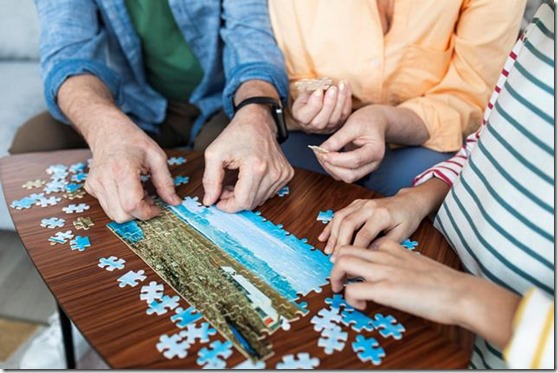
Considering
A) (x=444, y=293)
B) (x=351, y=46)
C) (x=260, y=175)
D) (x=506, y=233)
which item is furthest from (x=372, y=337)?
(x=351, y=46)

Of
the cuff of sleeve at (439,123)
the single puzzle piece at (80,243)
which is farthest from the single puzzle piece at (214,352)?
the cuff of sleeve at (439,123)

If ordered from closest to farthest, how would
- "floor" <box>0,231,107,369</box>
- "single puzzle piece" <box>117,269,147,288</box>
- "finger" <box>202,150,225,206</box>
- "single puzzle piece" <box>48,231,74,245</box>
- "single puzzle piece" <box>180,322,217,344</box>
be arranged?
1. "single puzzle piece" <box>180,322,217,344</box>
2. "single puzzle piece" <box>117,269,147,288</box>
3. "single puzzle piece" <box>48,231,74,245</box>
4. "finger" <box>202,150,225,206</box>
5. "floor" <box>0,231,107,369</box>

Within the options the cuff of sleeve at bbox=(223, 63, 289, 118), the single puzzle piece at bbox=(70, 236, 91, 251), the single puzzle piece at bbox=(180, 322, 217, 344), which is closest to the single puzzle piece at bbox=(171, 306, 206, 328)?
the single puzzle piece at bbox=(180, 322, 217, 344)

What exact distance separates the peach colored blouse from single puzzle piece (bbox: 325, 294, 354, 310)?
64cm

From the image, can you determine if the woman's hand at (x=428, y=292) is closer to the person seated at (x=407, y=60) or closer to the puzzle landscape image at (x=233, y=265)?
the puzzle landscape image at (x=233, y=265)

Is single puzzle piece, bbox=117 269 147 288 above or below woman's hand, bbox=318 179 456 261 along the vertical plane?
below

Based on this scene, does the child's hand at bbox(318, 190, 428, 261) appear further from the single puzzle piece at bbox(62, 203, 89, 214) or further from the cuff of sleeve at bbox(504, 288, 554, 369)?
the single puzzle piece at bbox(62, 203, 89, 214)

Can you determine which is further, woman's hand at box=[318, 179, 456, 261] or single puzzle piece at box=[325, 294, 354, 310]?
woman's hand at box=[318, 179, 456, 261]

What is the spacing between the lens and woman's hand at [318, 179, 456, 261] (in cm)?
89

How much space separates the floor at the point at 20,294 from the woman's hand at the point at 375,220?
88cm

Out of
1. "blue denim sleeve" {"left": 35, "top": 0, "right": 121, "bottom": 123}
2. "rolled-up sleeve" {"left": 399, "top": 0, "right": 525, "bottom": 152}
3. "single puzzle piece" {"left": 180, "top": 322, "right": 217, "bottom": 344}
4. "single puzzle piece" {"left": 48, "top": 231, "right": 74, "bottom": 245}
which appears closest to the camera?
"single puzzle piece" {"left": 180, "top": 322, "right": 217, "bottom": 344}

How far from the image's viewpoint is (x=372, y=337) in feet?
2.35

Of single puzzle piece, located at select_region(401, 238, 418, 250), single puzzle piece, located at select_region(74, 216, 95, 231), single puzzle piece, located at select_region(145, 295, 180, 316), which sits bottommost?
single puzzle piece, located at select_region(74, 216, 95, 231)

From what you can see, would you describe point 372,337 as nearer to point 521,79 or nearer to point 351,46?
point 521,79
